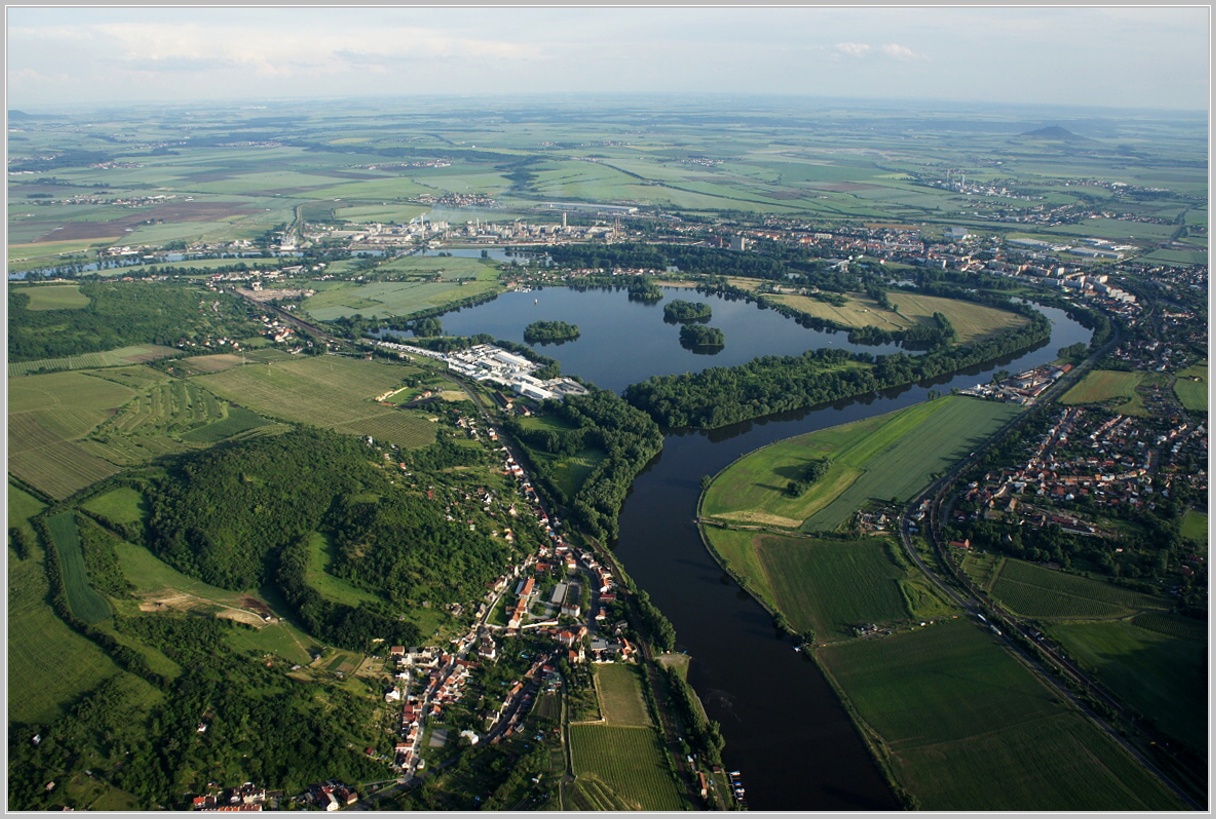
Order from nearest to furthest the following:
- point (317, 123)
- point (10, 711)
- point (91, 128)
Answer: point (10, 711)
point (91, 128)
point (317, 123)

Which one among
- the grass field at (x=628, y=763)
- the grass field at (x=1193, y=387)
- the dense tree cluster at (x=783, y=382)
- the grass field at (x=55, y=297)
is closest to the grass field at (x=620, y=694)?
the grass field at (x=628, y=763)

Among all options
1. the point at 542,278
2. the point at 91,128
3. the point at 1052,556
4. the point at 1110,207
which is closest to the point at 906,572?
the point at 1052,556

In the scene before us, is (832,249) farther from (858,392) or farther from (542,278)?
(858,392)

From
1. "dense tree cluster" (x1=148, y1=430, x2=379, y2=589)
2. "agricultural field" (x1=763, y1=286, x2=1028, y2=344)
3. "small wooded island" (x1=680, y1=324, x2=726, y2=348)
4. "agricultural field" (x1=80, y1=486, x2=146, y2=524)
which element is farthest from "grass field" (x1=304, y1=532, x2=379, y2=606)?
"agricultural field" (x1=763, y1=286, x2=1028, y2=344)

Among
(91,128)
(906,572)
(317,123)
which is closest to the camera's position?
(906,572)

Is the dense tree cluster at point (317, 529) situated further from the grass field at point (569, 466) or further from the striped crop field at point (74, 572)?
the grass field at point (569, 466)

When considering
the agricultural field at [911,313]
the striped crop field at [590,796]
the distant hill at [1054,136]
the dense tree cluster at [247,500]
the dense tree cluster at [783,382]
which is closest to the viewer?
the striped crop field at [590,796]
